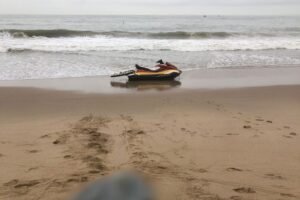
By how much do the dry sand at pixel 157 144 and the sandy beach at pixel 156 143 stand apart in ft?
0.04

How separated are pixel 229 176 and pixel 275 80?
775 cm

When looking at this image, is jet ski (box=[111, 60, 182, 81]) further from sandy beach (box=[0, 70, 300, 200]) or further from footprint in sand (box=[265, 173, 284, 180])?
footprint in sand (box=[265, 173, 284, 180])

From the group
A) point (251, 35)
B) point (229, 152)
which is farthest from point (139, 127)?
point (251, 35)

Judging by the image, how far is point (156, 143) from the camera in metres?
5.59

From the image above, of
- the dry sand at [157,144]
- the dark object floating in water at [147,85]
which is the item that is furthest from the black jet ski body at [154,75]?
the dry sand at [157,144]

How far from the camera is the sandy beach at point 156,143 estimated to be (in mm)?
4199

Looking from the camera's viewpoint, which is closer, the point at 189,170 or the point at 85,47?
the point at 189,170

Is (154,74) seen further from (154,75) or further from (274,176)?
(274,176)

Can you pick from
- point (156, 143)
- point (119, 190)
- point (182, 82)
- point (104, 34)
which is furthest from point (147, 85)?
point (104, 34)

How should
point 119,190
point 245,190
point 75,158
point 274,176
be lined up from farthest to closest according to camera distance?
point 75,158 → point 274,176 → point 245,190 → point 119,190

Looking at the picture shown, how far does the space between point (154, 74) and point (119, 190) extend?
10.8 meters

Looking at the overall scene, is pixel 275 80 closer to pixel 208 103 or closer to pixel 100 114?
pixel 208 103

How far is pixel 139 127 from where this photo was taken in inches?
253

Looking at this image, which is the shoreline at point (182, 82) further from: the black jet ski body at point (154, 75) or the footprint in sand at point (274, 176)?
the footprint in sand at point (274, 176)
